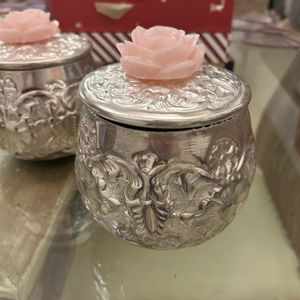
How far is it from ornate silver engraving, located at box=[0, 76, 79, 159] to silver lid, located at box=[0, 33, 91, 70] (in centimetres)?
2

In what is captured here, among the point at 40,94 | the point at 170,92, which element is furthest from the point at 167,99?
the point at 40,94

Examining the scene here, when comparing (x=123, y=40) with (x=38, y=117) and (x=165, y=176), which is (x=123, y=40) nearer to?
(x=38, y=117)

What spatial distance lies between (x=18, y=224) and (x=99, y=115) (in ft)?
0.59

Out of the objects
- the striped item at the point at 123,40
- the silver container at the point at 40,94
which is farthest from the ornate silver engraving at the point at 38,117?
the striped item at the point at 123,40

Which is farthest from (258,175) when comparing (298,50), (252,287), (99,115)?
(298,50)

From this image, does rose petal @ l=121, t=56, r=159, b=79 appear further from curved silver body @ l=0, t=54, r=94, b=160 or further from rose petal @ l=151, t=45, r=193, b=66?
curved silver body @ l=0, t=54, r=94, b=160

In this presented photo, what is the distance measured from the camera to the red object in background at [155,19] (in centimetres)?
70

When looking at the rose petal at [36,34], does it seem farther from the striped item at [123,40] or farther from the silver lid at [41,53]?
the striped item at [123,40]

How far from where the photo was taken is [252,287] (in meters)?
0.41

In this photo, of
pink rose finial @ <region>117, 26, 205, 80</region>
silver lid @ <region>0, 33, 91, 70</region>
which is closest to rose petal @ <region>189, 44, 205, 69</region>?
pink rose finial @ <region>117, 26, 205, 80</region>

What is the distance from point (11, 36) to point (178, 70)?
197mm

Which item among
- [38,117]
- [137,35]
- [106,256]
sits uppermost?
[137,35]

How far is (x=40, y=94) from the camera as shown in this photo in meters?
0.44

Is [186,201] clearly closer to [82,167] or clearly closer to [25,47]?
[82,167]
